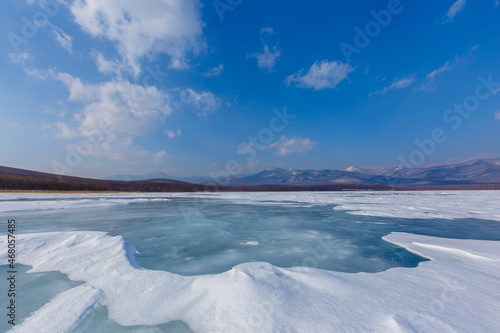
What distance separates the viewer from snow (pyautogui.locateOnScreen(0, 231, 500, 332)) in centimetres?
199

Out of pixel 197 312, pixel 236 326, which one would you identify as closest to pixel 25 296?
pixel 197 312

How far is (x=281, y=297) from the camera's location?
2.44 m

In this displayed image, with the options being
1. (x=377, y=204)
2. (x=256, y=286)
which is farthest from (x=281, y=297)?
(x=377, y=204)

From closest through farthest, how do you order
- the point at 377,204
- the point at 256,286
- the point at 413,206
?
the point at 256,286 → the point at 413,206 → the point at 377,204

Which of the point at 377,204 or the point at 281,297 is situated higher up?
the point at 281,297

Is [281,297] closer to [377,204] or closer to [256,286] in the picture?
[256,286]

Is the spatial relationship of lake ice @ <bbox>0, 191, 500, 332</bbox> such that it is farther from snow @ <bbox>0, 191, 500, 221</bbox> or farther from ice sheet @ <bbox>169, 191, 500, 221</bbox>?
snow @ <bbox>0, 191, 500, 221</bbox>

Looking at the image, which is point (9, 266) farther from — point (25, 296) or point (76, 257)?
point (25, 296)

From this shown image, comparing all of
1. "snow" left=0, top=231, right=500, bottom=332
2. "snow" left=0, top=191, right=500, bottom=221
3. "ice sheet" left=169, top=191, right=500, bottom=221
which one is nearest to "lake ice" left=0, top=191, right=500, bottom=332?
"snow" left=0, top=231, right=500, bottom=332

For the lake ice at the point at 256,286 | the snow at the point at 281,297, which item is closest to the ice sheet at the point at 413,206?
the lake ice at the point at 256,286

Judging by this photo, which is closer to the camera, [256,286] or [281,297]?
[281,297]

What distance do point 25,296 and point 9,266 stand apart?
1.71 m

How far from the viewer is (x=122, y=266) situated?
3.47 metres

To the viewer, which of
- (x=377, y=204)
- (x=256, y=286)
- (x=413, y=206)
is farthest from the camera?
(x=377, y=204)
